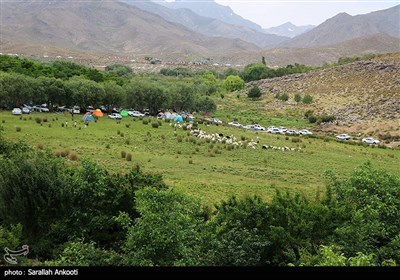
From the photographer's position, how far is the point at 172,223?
11.8 metres

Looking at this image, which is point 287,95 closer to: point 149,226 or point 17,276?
point 149,226

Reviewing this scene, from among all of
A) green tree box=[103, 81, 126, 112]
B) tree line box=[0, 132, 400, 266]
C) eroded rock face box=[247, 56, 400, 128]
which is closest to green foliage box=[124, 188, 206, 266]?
tree line box=[0, 132, 400, 266]

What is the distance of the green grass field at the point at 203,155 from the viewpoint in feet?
96.1

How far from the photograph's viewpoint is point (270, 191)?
91.1 ft

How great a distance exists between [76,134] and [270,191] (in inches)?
926

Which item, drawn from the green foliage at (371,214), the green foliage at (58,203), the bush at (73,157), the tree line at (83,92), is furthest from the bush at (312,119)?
the green foliage at (58,203)

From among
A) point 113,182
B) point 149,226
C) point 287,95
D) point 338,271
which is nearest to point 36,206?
point 113,182

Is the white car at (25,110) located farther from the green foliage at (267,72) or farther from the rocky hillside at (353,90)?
the green foliage at (267,72)

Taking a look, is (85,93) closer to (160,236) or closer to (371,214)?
(160,236)

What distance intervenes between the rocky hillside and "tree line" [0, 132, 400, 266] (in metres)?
56.9

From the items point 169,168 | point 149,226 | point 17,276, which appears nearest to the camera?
point 17,276

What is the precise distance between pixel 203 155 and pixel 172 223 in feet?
88.4

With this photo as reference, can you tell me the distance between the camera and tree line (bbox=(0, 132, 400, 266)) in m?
11.7

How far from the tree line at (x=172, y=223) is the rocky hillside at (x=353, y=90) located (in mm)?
56946
